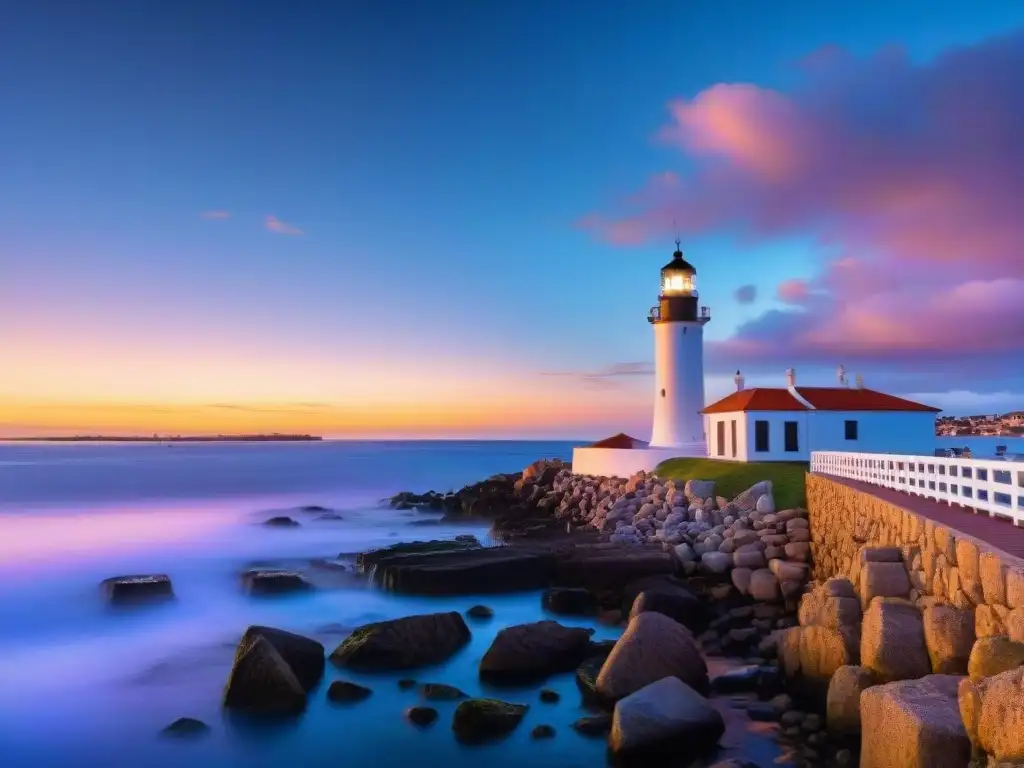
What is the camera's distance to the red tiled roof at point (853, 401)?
2542 centimetres

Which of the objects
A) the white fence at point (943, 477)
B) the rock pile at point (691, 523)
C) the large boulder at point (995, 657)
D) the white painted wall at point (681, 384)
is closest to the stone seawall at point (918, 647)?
the large boulder at point (995, 657)

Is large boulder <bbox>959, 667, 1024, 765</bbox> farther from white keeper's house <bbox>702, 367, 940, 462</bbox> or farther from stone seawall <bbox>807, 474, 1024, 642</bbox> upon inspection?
white keeper's house <bbox>702, 367, 940, 462</bbox>

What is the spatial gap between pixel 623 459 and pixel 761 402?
555 centimetres

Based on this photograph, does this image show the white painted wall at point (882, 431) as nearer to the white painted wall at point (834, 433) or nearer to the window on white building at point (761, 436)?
the white painted wall at point (834, 433)

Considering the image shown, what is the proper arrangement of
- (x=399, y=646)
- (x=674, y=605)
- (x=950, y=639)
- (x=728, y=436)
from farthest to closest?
(x=728, y=436) < (x=674, y=605) < (x=399, y=646) < (x=950, y=639)

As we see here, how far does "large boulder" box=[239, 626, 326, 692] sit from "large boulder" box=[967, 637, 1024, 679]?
7886 mm

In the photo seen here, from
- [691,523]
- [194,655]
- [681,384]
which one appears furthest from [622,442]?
[194,655]

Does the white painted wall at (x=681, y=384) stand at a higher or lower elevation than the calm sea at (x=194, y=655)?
higher

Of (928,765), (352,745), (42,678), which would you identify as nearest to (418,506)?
(42,678)

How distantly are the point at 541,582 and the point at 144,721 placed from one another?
840 centimetres

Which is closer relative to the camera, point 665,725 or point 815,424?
point 665,725

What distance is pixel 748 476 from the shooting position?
21.6 meters

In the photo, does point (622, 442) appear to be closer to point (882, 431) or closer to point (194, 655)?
point (882, 431)

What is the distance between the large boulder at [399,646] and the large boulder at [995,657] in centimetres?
779
